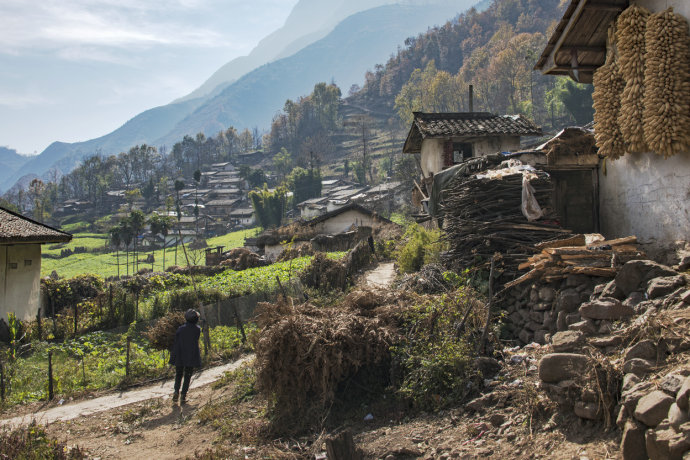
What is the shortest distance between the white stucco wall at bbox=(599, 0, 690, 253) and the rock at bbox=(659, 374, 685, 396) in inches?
176

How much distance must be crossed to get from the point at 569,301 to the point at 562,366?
254 centimetres

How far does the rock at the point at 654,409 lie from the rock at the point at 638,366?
0.55 meters

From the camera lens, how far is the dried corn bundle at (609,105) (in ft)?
28.0

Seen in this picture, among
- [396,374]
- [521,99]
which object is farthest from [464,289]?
[521,99]

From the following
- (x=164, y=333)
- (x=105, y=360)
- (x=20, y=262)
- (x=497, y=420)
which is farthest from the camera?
(x=20, y=262)

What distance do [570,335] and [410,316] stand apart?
3131mm

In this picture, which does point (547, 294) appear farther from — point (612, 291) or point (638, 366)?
point (638, 366)

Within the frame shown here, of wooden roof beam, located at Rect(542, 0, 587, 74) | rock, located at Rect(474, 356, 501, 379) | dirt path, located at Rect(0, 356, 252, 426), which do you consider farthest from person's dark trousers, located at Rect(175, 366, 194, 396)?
wooden roof beam, located at Rect(542, 0, 587, 74)

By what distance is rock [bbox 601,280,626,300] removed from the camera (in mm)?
6586

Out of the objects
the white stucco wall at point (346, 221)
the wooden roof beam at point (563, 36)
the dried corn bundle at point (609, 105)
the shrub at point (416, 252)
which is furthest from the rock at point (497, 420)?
the white stucco wall at point (346, 221)

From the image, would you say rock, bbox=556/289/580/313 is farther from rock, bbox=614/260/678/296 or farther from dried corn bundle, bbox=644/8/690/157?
dried corn bundle, bbox=644/8/690/157

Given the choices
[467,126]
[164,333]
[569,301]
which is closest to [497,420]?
[569,301]

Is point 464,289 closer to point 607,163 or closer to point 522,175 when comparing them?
point 522,175

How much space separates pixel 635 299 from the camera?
621cm
